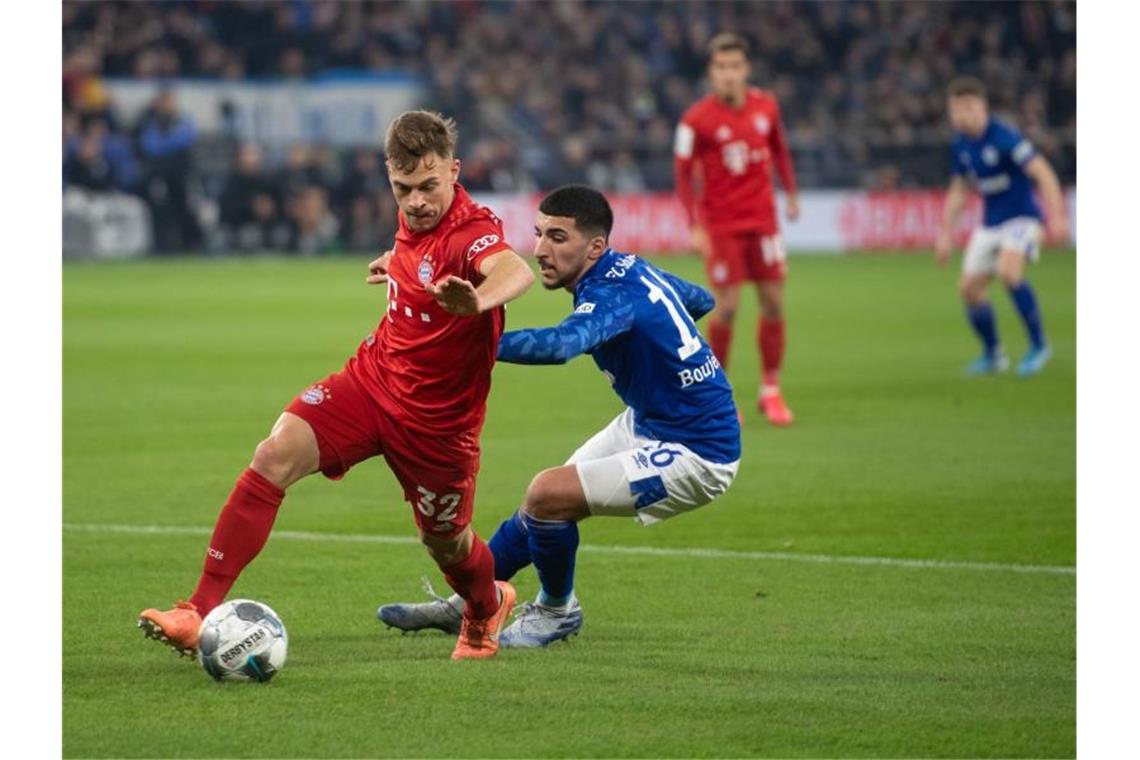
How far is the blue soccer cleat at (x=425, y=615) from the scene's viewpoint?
6.78m

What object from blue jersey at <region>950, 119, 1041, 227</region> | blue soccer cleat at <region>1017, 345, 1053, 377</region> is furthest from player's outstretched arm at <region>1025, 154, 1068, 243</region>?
blue soccer cleat at <region>1017, 345, 1053, 377</region>

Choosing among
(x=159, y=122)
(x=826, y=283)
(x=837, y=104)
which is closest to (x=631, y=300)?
(x=826, y=283)

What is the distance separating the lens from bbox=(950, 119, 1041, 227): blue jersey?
1587 cm

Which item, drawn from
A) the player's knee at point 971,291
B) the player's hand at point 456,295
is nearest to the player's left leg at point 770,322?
the player's knee at point 971,291

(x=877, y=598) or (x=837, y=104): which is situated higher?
(x=837, y=104)

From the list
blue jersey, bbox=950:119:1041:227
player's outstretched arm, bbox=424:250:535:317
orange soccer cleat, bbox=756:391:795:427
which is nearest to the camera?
player's outstretched arm, bbox=424:250:535:317

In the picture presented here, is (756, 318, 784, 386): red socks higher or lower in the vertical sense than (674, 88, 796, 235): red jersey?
lower

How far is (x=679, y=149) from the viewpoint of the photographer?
13562mm

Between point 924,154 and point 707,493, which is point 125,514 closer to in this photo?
point 707,493

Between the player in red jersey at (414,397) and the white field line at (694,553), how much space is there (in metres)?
2.31

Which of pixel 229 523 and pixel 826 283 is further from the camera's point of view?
pixel 826 283

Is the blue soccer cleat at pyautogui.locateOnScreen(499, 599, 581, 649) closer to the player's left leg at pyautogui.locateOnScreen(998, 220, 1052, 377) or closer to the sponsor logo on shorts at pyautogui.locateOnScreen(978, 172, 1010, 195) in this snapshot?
the player's left leg at pyautogui.locateOnScreen(998, 220, 1052, 377)

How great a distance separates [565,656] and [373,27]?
32.4 meters

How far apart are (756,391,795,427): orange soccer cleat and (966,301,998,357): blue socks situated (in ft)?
10.6
